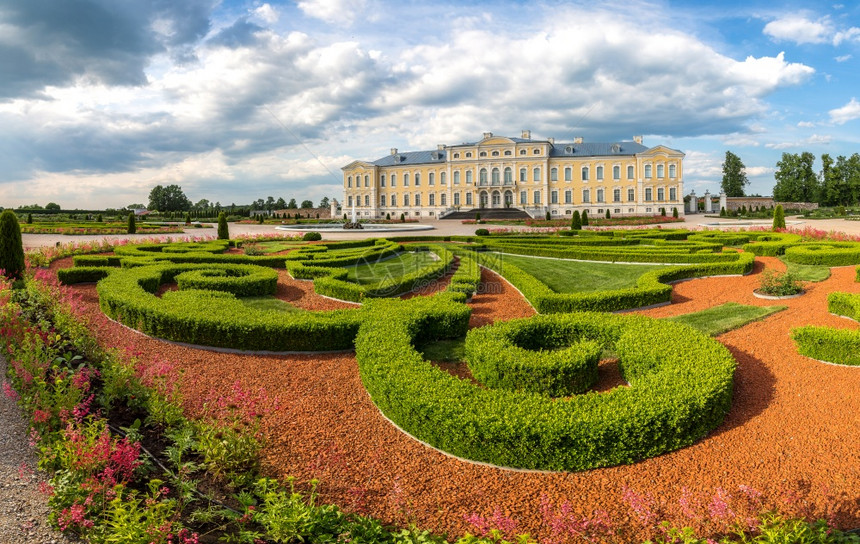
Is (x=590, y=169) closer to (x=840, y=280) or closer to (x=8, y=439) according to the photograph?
(x=840, y=280)

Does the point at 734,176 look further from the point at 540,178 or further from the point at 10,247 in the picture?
the point at 10,247

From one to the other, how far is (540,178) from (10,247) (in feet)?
180

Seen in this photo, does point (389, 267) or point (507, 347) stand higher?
point (389, 267)

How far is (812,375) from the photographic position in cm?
566

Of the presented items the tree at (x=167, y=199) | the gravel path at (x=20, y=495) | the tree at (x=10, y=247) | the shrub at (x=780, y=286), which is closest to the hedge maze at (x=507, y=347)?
the tree at (x=10, y=247)

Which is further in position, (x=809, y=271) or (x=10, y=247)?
(x=809, y=271)

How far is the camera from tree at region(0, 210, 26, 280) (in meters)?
10.7

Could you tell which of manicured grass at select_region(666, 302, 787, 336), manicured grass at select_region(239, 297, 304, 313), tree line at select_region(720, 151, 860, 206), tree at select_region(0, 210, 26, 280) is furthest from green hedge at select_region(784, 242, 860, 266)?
tree line at select_region(720, 151, 860, 206)

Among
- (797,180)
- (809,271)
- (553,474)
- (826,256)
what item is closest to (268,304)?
(553,474)

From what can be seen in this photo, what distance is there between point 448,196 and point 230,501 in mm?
60026

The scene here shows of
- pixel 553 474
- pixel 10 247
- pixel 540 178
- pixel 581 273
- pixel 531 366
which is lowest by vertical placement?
pixel 553 474

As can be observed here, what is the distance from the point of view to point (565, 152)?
60.3 meters

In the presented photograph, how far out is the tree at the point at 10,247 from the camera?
35.1 feet

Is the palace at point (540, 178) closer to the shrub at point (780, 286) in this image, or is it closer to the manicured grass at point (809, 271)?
the manicured grass at point (809, 271)
